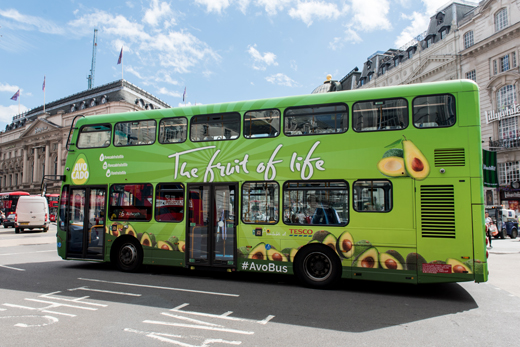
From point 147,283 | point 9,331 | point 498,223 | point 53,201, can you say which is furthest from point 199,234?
point 53,201

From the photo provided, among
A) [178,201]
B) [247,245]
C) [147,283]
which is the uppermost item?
[178,201]

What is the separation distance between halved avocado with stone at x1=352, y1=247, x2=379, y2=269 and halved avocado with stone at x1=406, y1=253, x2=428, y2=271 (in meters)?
0.58

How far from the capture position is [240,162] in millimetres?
8555

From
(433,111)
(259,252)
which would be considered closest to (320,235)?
(259,252)

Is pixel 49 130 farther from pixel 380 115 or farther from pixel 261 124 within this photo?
pixel 380 115

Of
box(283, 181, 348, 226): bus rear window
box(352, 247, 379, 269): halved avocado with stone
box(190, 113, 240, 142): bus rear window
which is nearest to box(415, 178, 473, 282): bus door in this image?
box(352, 247, 379, 269): halved avocado with stone

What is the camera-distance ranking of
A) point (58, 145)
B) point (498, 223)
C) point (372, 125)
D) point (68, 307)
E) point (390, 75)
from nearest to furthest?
point (68, 307)
point (372, 125)
point (498, 223)
point (390, 75)
point (58, 145)

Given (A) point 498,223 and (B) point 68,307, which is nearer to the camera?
(B) point 68,307

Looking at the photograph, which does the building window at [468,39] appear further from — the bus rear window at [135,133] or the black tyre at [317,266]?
the bus rear window at [135,133]

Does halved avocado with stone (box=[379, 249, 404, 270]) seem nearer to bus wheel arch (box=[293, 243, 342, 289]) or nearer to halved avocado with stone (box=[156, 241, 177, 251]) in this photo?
bus wheel arch (box=[293, 243, 342, 289])

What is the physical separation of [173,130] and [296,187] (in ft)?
11.7

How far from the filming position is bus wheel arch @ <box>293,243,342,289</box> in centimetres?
770

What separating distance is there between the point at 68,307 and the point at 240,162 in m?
4.43

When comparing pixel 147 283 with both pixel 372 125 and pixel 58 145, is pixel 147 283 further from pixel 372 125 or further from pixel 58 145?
pixel 58 145
